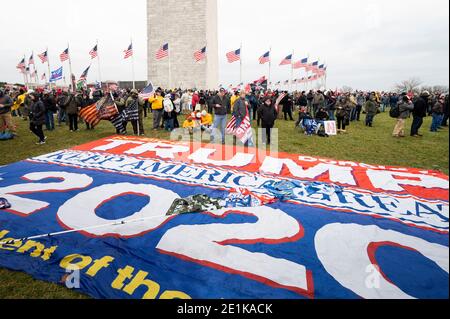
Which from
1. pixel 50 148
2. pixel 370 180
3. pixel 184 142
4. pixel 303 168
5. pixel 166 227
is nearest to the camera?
pixel 166 227

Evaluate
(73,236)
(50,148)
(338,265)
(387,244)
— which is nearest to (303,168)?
(387,244)

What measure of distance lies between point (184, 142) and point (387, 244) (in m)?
8.29

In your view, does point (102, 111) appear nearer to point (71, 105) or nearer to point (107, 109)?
point (107, 109)

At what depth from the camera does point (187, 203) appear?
5270 millimetres

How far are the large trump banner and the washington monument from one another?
157 feet

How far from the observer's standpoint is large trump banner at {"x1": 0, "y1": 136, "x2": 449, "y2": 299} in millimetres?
3326

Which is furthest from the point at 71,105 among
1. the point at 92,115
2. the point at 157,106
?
the point at 157,106

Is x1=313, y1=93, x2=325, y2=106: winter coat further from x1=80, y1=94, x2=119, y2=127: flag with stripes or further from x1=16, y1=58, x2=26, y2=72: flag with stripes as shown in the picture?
x1=16, y1=58, x2=26, y2=72: flag with stripes

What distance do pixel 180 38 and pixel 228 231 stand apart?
54537 millimetres

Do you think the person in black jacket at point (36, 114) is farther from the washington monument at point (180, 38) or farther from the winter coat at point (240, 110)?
the washington monument at point (180, 38)

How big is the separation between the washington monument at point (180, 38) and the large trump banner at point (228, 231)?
4801cm

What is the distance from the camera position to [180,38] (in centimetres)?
5241

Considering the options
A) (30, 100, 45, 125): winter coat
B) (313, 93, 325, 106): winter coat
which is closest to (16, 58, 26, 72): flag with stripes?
(30, 100, 45, 125): winter coat
